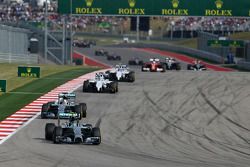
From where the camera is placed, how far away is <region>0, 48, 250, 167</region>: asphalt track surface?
66.7ft

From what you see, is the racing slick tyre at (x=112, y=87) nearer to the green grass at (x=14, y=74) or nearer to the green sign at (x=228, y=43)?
the green grass at (x=14, y=74)

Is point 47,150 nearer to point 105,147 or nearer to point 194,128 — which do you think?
point 105,147

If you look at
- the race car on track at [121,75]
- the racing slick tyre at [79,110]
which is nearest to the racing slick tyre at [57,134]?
the racing slick tyre at [79,110]

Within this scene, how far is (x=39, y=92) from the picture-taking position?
38.1 metres

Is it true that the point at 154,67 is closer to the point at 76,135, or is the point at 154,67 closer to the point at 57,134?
the point at 76,135

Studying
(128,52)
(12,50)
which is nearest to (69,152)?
(12,50)

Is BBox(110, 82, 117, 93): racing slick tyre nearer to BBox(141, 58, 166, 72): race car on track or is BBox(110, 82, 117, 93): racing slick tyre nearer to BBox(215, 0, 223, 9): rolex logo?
BBox(141, 58, 166, 72): race car on track

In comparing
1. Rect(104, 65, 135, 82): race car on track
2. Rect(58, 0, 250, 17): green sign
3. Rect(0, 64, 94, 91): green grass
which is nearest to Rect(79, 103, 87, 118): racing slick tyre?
Rect(0, 64, 94, 91): green grass

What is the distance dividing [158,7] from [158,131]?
126 feet

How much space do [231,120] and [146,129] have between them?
15.2ft

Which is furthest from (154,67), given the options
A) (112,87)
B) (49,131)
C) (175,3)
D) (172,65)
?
(49,131)

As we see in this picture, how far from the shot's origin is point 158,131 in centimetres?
2650

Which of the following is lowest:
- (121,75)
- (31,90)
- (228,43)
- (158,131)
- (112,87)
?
(158,131)

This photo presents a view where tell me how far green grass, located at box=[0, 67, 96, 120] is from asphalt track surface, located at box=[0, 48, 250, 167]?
234 centimetres
